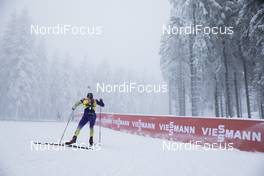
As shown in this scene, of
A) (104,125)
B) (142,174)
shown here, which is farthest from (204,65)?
(142,174)

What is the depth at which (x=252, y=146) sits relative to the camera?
26.3 ft

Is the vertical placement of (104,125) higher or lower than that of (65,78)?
lower

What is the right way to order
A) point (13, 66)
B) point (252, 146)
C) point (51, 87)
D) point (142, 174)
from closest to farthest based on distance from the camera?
point (142, 174), point (252, 146), point (13, 66), point (51, 87)

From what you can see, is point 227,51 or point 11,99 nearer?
point 227,51

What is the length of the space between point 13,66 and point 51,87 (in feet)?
45.2

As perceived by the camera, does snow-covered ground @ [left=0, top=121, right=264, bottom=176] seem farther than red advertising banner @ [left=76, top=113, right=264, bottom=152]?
No

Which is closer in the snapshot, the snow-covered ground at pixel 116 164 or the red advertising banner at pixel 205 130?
the snow-covered ground at pixel 116 164

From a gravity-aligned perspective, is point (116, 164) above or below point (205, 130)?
below

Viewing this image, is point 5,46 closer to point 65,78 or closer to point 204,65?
point 65,78

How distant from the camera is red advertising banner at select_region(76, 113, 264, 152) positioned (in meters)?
8.06

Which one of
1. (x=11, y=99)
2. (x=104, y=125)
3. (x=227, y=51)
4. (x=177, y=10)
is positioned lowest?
(x=104, y=125)

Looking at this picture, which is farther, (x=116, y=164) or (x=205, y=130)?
(x=205, y=130)

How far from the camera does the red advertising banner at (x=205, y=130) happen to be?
26.5 feet

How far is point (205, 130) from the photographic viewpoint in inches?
384
